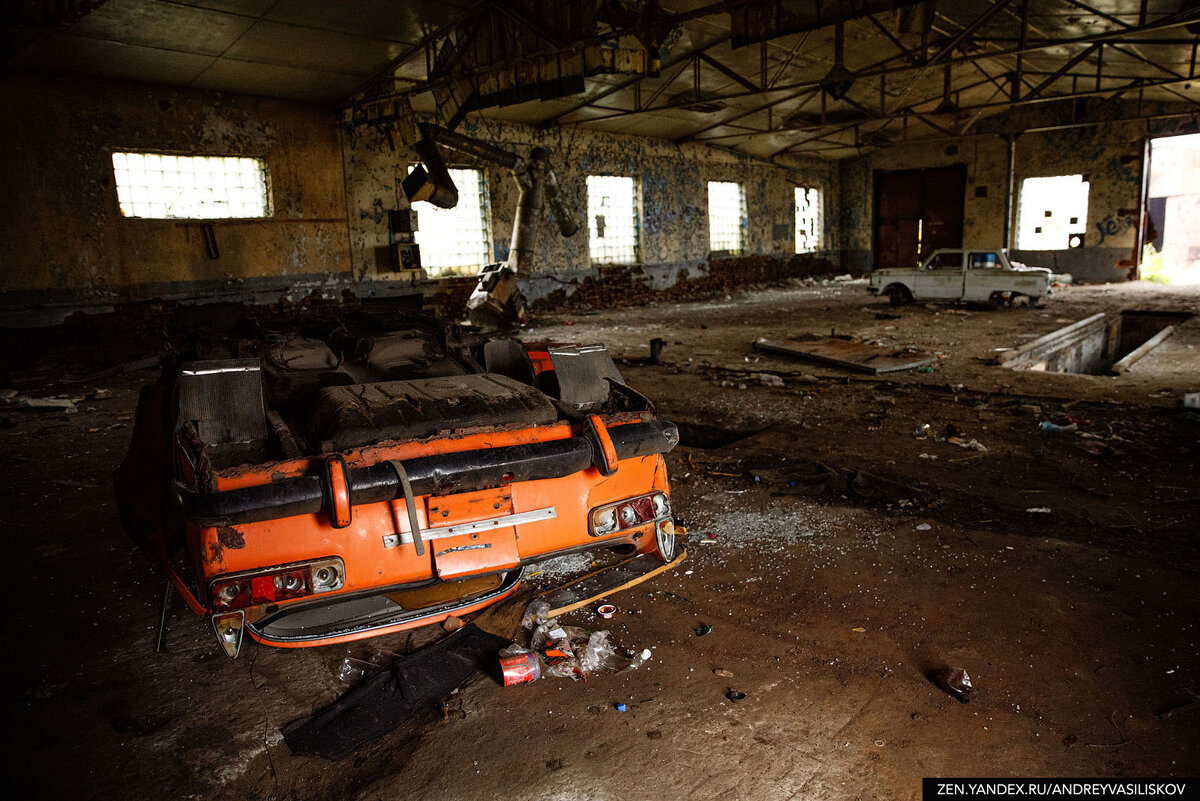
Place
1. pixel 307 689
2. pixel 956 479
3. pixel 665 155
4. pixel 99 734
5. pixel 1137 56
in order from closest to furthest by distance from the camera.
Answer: pixel 99 734 < pixel 307 689 < pixel 956 479 < pixel 1137 56 < pixel 665 155

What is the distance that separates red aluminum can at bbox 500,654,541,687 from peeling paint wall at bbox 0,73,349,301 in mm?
10211

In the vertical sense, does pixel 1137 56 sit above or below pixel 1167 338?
above

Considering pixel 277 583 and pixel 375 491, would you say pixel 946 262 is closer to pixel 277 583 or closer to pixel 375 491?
pixel 375 491

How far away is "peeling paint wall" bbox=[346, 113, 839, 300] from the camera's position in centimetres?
1273

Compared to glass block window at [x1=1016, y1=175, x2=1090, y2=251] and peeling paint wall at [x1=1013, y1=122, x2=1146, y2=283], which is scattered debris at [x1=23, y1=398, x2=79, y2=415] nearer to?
peeling paint wall at [x1=1013, y1=122, x2=1146, y2=283]

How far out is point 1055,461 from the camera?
4.84 meters

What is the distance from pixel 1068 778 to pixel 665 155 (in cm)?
1769

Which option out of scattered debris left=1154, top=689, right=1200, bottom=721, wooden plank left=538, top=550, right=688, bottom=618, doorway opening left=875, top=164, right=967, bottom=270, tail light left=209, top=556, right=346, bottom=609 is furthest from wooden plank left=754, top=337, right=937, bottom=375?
doorway opening left=875, top=164, right=967, bottom=270

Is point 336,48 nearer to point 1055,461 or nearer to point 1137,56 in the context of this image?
point 1055,461

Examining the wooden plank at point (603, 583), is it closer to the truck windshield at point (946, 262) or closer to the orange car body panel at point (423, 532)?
the orange car body panel at point (423, 532)

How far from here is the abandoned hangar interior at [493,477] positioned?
2.25 meters

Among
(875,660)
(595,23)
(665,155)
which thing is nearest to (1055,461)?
(875,660)

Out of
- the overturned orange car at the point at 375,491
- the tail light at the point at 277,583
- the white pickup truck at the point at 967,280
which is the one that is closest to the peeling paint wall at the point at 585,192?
the white pickup truck at the point at 967,280

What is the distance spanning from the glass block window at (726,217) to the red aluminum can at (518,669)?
1832 cm
